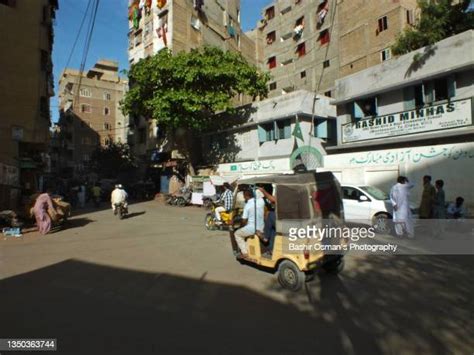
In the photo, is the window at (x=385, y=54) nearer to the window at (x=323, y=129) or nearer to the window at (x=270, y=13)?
the window at (x=323, y=129)

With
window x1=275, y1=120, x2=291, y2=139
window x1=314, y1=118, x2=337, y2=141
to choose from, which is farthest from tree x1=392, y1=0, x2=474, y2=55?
window x1=275, y1=120, x2=291, y2=139

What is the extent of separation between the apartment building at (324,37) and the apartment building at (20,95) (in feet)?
69.9

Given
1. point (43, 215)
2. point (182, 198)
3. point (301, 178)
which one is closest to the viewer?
point (301, 178)

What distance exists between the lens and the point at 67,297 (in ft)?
18.1

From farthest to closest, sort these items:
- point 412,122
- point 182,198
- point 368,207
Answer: point 182,198
point 412,122
point 368,207

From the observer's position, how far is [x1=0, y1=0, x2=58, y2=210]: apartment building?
1617cm

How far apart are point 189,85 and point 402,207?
16.6 meters

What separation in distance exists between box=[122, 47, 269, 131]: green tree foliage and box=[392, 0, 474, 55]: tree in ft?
33.5

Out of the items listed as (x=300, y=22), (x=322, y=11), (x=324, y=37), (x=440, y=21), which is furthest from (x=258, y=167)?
(x=300, y=22)

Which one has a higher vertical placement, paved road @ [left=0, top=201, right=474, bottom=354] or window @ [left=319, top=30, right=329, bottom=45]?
window @ [left=319, top=30, right=329, bottom=45]

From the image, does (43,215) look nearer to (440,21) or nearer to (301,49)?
(440,21)

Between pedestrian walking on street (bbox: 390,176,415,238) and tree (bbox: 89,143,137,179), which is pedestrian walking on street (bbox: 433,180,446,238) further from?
tree (bbox: 89,143,137,179)

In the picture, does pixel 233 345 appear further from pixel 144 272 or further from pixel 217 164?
pixel 217 164

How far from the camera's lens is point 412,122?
1561 centimetres
